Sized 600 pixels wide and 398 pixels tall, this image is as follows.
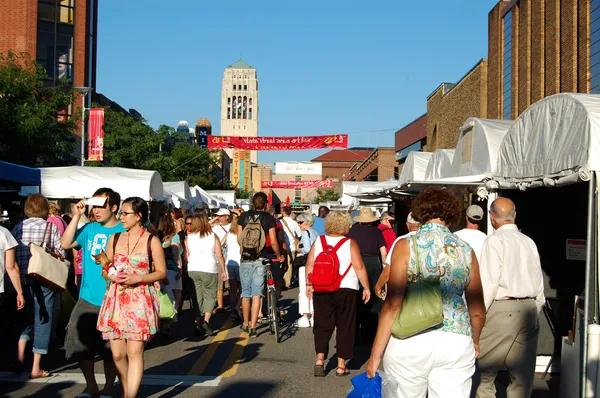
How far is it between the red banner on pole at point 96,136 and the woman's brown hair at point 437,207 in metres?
22.5


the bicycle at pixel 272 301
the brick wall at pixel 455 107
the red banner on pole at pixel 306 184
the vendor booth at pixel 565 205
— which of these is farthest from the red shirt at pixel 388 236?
the red banner on pole at pixel 306 184

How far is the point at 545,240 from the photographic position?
9109mm

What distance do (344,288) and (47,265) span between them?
10.4ft

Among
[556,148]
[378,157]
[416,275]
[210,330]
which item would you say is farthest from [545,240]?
[378,157]

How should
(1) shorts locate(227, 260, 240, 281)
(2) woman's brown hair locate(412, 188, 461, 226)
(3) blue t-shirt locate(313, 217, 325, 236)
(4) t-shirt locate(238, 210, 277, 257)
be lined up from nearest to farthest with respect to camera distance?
(2) woman's brown hair locate(412, 188, 461, 226) → (4) t-shirt locate(238, 210, 277, 257) → (1) shorts locate(227, 260, 240, 281) → (3) blue t-shirt locate(313, 217, 325, 236)

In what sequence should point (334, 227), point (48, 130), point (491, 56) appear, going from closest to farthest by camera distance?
point (334, 227) → point (48, 130) → point (491, 56)

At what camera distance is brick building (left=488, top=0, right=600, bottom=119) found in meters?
20.7

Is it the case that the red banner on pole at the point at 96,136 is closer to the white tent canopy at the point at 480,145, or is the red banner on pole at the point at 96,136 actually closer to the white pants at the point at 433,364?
the white tent canopy at the point at 480,145

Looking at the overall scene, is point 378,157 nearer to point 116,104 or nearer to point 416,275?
point 116,104

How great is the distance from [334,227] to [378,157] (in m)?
65.9

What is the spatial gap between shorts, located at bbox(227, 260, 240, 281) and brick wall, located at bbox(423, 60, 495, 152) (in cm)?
2100

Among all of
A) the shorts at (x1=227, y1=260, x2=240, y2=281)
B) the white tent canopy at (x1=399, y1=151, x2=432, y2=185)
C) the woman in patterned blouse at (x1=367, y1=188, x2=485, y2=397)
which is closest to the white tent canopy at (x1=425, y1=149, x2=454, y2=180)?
the white tent canopy at (x1=399, y1=151, x2=432, y2=185)

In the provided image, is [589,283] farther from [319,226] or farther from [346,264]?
[319,226]

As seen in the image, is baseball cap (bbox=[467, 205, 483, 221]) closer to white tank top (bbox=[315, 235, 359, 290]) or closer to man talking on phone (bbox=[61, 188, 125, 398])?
white tank top (bbox=[315, 235, 359, 290])
